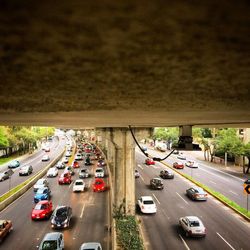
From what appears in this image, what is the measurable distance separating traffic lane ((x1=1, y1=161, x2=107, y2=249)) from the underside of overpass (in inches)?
688

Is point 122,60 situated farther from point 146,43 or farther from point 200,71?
point 200,71

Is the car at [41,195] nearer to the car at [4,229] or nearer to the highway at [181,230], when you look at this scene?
the car at [4,229]

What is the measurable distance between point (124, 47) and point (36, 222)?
24194mm

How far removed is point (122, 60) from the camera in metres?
2.76

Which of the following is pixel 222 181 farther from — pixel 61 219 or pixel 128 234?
pixel 128 234

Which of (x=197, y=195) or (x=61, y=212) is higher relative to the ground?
(x=61, y=212)

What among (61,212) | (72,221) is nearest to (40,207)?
(61,212)

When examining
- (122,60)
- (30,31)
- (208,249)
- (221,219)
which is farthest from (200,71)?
(221,219)

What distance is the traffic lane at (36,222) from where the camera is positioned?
64.7ft

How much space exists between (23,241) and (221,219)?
1553cm

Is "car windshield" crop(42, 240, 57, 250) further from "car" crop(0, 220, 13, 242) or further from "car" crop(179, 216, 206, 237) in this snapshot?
"car" crop(179, 216, 206, 237)

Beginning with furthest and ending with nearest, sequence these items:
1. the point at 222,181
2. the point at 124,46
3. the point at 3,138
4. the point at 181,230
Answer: the point at 3,138 → the point at 222,181 → the point at 181,230 → the point at 124,46

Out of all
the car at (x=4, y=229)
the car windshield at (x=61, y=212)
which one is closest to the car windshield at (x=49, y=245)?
the car at (x=4, y=229)

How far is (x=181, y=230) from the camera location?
861 inches
